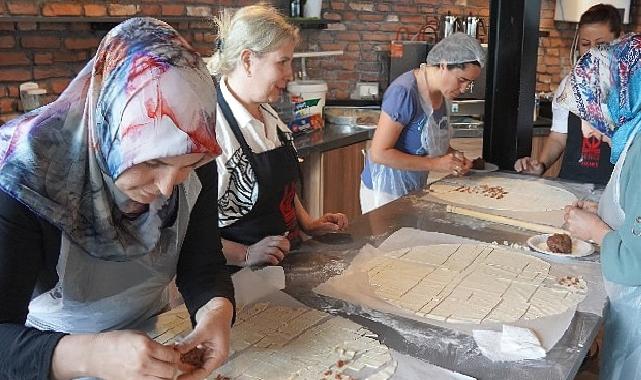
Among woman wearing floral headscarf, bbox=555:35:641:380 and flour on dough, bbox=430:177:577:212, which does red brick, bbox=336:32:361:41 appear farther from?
woman wearing floral headscarf, bbox=555:35:641:380

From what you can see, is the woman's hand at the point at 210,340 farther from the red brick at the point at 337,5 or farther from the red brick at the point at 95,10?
the red brick at the point at 337,5

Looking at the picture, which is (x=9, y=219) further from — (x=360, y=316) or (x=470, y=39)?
(x=470, y=39)

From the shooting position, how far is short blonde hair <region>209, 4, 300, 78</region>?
1.77 metres

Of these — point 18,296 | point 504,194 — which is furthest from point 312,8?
point 18,296

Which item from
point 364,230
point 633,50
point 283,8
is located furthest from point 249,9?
point 283,8

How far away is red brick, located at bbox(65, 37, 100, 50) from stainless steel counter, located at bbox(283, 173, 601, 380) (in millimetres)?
1832

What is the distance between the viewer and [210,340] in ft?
3.65

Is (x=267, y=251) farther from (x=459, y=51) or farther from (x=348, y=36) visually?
(x=348, y=36)

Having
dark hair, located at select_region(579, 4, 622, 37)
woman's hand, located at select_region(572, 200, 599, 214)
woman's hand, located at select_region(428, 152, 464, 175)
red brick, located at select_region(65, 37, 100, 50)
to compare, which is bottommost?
woman's hand, located at select_region(572, 200, 599, 214)

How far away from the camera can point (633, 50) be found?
167 centimetres

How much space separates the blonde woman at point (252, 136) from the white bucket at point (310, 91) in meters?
1.86

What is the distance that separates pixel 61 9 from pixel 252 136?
Result: 65.4 inches

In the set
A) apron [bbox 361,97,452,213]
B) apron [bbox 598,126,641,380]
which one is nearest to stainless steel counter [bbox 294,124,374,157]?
apron [bbox 361,97,452,213]

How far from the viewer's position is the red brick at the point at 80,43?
9.98 ft
